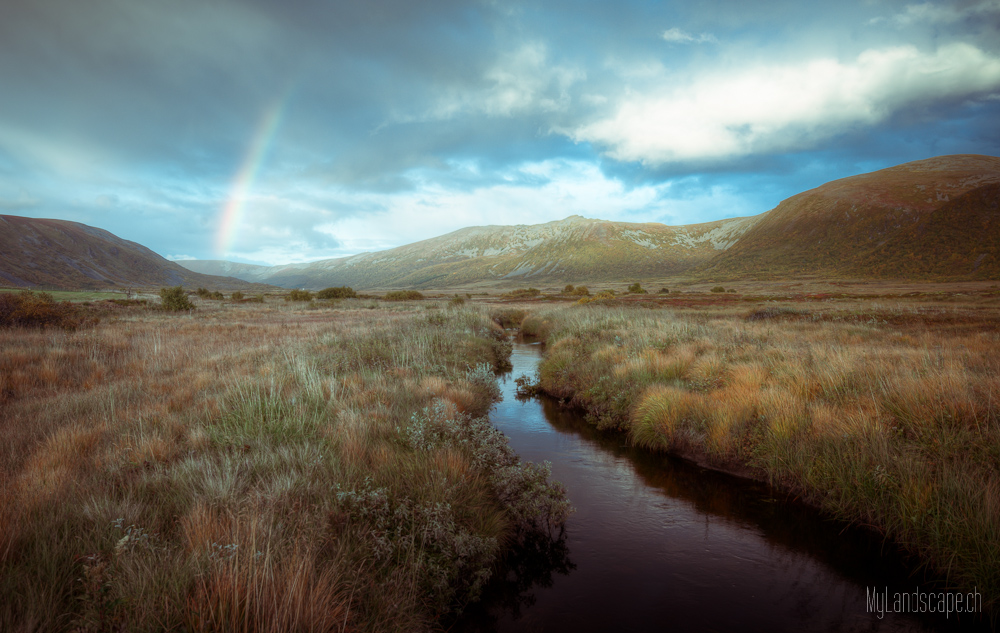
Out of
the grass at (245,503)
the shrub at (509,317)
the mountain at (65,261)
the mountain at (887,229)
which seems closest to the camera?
the grass at (245,503)

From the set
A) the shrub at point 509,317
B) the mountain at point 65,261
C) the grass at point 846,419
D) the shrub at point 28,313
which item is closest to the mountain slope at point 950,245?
the shrub at point 509,317

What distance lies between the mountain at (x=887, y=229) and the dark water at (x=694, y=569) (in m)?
101

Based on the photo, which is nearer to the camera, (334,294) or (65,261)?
(334,294)

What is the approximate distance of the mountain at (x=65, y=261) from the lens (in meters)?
119

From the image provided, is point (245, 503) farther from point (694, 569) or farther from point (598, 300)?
point (598, 300)

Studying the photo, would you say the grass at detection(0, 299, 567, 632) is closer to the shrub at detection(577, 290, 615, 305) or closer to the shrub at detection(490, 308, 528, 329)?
the shrub at detection(490, 308, 528, 329)

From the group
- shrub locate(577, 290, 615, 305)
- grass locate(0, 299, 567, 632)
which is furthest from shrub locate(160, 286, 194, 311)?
shrub locate(577, 290, 615, 305)

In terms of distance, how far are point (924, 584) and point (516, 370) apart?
40.9ft

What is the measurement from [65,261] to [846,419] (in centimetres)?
21348

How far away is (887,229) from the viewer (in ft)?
330

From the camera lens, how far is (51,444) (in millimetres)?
4715

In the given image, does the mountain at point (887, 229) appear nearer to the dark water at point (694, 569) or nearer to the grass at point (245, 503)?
the dark water at point (694, 569)

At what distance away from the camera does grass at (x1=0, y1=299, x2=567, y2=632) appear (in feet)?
8.11

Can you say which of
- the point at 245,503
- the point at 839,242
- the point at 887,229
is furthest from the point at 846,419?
the point at 887,229
